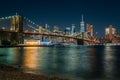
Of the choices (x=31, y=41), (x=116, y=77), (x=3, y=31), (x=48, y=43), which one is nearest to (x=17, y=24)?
(x=3, y=31)

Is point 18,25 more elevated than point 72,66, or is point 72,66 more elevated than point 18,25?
point 18,25

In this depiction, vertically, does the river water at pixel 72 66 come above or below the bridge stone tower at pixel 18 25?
below

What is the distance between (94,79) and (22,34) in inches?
2717

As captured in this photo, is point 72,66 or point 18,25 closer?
point 72,66

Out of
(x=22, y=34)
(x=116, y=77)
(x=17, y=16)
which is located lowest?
(x=116, y=77)

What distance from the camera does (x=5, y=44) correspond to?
293ft

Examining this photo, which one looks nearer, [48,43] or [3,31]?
[3,31]

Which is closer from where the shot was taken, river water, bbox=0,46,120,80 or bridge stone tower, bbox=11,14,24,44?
river water, bbox=0,46,120,80

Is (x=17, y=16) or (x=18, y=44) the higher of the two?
(x=17, y=16)

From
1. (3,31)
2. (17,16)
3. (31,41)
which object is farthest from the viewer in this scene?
(31,41)

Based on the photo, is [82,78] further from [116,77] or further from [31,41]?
[31,41]

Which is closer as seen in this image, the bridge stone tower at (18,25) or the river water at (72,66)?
the river water at (72,66)

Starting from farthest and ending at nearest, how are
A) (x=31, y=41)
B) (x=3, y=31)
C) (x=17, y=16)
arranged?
(x=31, y=41), (x=17, y=16), (x=3, y=31)

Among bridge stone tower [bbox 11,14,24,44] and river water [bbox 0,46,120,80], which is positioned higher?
bridge stone tower [bbox 11,14,24,44]
